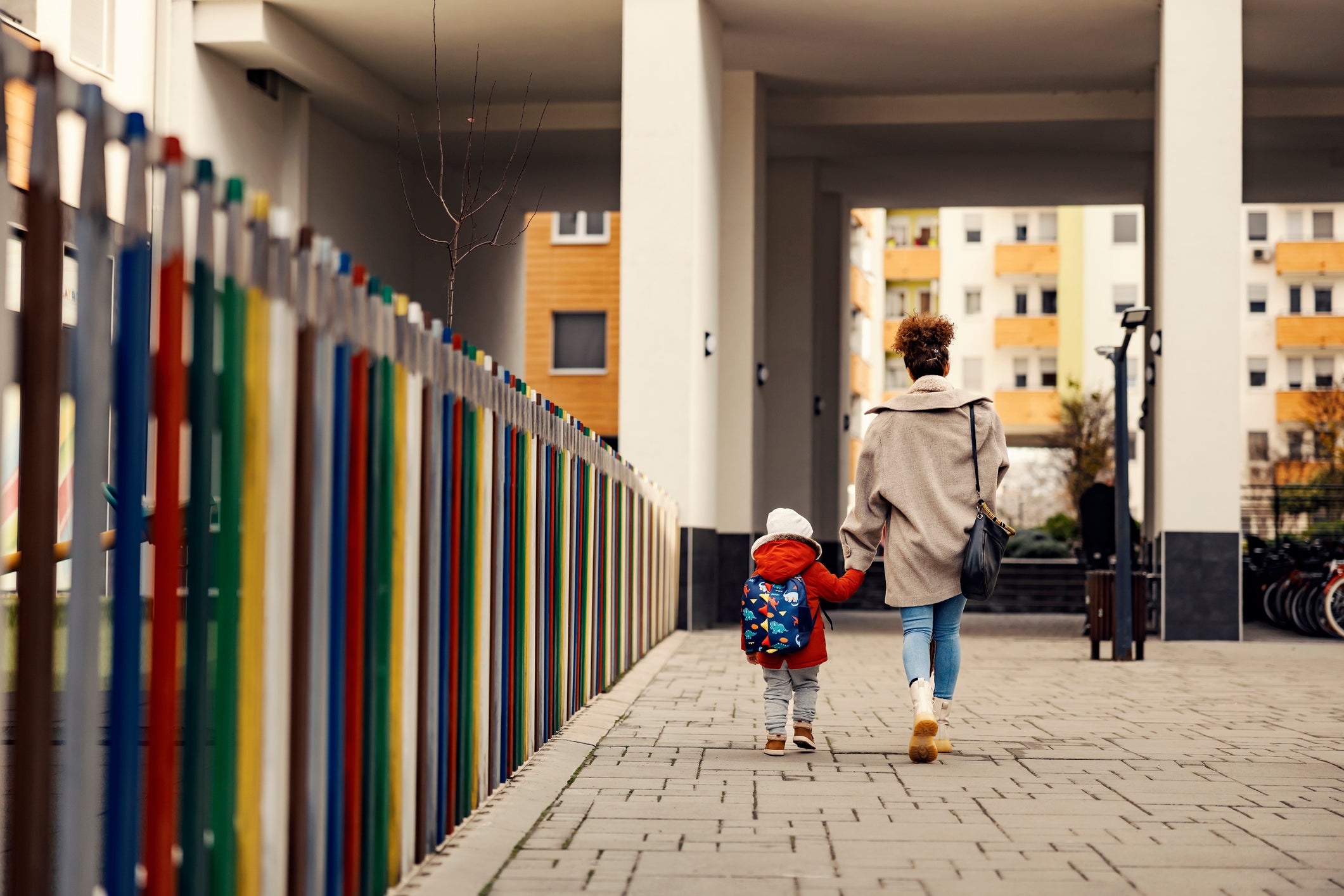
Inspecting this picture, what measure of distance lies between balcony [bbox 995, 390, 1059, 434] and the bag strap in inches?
2392

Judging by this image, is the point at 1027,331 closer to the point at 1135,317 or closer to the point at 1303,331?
the point at 1303,331

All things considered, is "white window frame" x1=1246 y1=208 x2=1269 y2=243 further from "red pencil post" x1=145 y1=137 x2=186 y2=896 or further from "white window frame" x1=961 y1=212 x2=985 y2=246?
"red pencil post" x1=145 y1=137 x2=186 y2=896

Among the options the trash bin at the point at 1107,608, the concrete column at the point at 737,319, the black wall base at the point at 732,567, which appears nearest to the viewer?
the trash bin at the point at 1107,608

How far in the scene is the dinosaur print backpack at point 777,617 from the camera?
6.59 meters

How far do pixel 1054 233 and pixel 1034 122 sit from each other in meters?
48.6

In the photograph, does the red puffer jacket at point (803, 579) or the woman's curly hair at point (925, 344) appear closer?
the red puffer jacket at point (803, 579)

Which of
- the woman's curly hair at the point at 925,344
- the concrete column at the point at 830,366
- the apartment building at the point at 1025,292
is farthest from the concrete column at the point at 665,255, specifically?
the apartment building at the point at 1025,292

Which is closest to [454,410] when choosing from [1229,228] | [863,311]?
[1229,228]

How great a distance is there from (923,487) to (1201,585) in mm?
9918

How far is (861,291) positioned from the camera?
59438 millimetres

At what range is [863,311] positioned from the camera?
6084cm

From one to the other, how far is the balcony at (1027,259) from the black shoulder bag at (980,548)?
63.2 meters

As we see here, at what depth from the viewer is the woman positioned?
6730mm

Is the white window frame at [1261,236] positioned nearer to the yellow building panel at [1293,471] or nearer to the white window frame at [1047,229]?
the white window frame at [1047,229]
